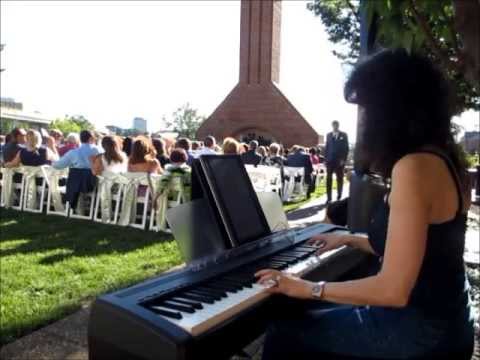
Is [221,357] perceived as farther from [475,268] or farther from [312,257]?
[475,268]

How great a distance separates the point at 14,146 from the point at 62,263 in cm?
462

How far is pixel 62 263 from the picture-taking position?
5680mm

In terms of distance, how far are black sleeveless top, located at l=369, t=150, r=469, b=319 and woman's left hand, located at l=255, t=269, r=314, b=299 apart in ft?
1.20

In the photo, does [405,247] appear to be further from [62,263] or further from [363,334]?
[62,263]

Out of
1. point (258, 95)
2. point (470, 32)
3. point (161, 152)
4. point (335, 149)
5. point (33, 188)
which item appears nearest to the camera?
point (470, 32)

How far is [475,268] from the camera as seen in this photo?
619cm

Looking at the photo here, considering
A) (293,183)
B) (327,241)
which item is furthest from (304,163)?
(327,241)

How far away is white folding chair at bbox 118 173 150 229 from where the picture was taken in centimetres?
796

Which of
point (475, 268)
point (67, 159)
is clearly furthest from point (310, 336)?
point (67, 159)

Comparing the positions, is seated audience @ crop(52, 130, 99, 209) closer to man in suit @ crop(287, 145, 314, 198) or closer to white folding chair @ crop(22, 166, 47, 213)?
white folding chair @ crop(22, 166, 47, 213)

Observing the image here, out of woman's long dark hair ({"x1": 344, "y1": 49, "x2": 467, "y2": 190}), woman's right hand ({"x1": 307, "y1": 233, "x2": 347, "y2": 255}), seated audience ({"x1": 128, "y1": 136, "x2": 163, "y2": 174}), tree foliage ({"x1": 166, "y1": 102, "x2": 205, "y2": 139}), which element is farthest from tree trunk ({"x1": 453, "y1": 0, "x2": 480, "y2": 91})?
tree foliage ({"x1": 166, "y1": 102, "x2": 205, "y2": 139})

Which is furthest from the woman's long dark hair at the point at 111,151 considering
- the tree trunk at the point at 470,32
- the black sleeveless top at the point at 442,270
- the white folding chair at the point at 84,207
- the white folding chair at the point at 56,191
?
the tree trunk at the point at 470,32

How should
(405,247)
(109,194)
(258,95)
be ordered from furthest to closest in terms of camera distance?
1. (258,95)
2. (109,194)
3. (405,247)

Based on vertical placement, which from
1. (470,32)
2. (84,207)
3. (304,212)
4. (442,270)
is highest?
(470,32)
